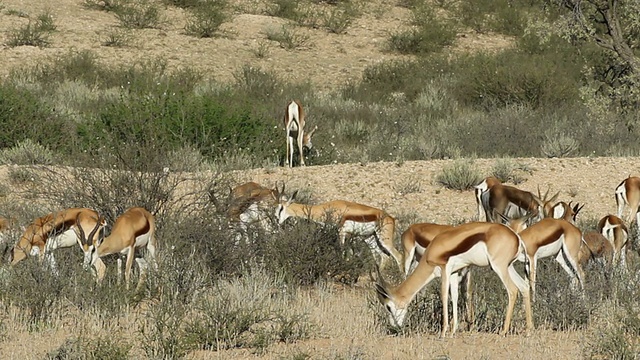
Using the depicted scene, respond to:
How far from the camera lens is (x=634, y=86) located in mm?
18547

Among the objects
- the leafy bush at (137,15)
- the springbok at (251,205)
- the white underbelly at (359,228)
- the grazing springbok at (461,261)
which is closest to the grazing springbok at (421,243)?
the grazing springbok at (461,261)

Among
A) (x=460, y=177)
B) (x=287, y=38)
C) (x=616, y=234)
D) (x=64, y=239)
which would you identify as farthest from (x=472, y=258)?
(x=287, y=38)

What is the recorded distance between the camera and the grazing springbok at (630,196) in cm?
1403

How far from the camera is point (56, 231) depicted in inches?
416

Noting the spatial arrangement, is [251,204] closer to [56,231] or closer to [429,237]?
[56,231]

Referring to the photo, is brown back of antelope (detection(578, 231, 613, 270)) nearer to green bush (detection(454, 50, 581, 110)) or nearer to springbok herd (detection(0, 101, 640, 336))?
springbok herd (detection(0, 101, 640, 336))

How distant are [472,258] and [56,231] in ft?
14.5

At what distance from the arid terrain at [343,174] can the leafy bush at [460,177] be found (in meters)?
0.13

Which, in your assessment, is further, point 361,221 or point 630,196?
point 630,196

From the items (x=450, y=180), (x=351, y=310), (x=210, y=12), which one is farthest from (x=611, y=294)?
(x=210, y=12)

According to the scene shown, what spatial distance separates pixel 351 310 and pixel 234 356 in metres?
1.89

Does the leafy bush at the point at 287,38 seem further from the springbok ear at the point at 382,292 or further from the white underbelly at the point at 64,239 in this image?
the springbok ear at the point at 382,292

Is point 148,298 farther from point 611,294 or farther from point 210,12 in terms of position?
point 210,12

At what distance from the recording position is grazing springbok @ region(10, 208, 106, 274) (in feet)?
34.3
